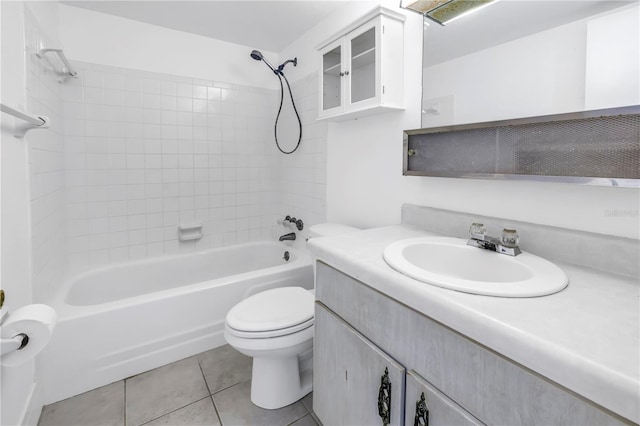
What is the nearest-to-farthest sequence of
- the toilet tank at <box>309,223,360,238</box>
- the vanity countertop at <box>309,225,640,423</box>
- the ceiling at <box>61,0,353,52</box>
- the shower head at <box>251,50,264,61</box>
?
the vanity countertop at <box>309,225,640,423</box> → the toilet tank at <box>309,223,360,238</box> → the ceiling at <box>61,0,353,52</box> → the shower head at <box>251,50,264,61</box>

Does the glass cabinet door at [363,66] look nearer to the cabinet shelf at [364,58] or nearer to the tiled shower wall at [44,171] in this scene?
the cabinet shelf at [364,58]

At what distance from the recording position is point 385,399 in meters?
0.86

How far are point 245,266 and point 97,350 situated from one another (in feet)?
4.30

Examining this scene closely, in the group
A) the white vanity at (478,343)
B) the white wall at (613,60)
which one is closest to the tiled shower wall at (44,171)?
the white vanity at (478,343)

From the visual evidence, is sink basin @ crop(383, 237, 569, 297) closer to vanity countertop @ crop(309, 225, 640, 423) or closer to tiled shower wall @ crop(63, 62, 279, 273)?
vanity countertop @ crop(309, 225, 640, 423)

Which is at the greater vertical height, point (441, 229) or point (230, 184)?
point (230, 184)

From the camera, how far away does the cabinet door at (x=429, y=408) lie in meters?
0.68

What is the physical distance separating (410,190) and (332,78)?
79 centimetres

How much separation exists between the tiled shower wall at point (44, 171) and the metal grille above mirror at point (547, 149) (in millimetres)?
1842

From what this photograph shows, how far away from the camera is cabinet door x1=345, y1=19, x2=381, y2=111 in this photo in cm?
144

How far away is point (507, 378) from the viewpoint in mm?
592

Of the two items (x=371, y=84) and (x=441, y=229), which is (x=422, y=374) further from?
(x=371, y=84)

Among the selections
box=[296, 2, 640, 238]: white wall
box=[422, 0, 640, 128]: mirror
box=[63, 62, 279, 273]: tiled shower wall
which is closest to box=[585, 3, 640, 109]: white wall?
box=[422, 0, 640, 128]: mirror

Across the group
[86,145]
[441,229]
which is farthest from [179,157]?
[441,229]
